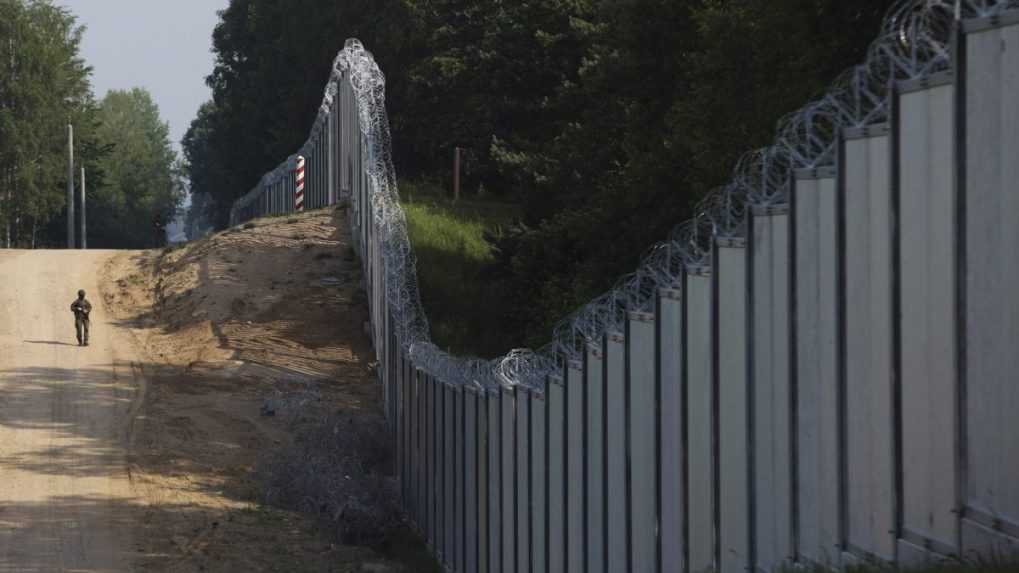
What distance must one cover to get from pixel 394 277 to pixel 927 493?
15677 mm

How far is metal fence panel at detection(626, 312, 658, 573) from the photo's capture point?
9.95 meters

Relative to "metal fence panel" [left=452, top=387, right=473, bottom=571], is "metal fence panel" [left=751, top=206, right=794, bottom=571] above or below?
above

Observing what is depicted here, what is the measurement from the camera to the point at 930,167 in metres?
6.87

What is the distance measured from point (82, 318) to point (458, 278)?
832 centimetres

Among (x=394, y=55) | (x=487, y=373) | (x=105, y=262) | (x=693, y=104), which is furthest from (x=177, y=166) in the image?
(x=487, y=373)

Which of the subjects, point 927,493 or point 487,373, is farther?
point 487,373

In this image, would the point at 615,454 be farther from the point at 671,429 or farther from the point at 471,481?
the point at 471,481

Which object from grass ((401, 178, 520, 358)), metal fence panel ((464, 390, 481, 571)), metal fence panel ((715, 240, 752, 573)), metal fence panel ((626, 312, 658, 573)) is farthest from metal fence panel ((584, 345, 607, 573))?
grass ((401, 178, 520, 358))

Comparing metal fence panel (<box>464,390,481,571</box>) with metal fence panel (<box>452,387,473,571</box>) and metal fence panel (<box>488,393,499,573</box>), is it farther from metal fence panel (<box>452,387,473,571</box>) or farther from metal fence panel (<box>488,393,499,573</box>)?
metal fence panel (<box>488,393,499,573</box>)

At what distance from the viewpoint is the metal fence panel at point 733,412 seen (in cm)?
855

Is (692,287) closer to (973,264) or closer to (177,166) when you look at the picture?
(973,264)

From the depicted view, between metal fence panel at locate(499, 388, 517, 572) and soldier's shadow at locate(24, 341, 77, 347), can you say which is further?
soldier's shadow at locate(24, 341, 77, 347)

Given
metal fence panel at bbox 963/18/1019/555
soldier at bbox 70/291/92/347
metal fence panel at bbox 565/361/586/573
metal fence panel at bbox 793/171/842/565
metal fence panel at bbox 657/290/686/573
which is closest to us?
metal fence panel at bbox 963/18/1019/555

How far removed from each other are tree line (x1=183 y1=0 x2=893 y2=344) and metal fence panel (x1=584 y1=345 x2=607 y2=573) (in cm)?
842
